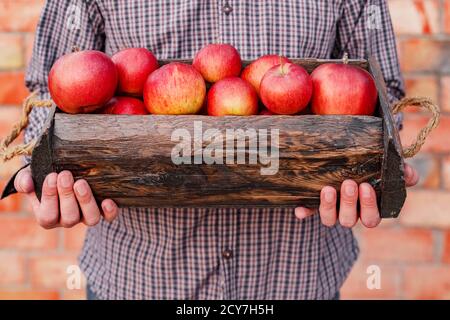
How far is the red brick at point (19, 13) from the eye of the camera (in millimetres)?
1445

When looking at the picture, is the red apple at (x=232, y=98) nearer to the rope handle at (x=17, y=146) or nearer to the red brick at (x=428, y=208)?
the rope handle at (x=17, y=146)

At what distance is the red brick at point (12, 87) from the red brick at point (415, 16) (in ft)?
3.33

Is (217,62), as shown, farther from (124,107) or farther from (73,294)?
(73,294)

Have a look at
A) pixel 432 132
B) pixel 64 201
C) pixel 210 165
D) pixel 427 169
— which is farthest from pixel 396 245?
pixel 64 201

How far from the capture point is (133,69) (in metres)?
0.89

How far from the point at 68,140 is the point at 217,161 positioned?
22 cm

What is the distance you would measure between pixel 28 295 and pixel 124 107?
3.22 ft

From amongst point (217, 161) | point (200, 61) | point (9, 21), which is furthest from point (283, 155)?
point (9, 21)

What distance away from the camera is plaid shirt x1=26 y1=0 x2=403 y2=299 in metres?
1.06

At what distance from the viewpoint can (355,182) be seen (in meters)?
0.80

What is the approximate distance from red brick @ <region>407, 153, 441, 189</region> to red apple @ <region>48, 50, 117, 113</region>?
0.95 m

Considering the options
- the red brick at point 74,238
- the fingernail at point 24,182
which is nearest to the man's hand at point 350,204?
the fingernail at point 24,182
